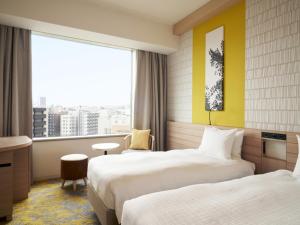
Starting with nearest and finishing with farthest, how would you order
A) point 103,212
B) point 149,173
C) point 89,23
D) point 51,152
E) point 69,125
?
1. point 103,212
2. point 149,173
3. point 89,23
4. point 51,152
5. point 69,125

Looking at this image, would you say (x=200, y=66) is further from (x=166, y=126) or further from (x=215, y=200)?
(x=215, y=200)

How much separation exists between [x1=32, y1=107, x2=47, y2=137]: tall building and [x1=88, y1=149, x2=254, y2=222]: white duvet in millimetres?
1744

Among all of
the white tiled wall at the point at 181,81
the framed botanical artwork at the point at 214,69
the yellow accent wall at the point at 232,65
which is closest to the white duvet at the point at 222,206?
the yellow accent wall at the point at 232,65

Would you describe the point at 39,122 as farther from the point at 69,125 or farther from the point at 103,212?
the point at 103,212

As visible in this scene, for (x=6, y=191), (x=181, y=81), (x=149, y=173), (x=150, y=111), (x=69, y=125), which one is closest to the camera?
(x=149, y=173)

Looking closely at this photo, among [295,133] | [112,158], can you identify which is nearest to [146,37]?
[112,158]

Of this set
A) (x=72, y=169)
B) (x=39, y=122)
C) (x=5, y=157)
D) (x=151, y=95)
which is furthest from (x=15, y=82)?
(x=151, y=95)

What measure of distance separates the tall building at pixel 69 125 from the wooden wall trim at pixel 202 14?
9.10 ft

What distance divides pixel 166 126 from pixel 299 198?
130 inches

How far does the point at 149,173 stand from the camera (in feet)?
6.89

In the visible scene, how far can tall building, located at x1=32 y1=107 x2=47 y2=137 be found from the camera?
3679 mm

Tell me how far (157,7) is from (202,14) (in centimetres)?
79

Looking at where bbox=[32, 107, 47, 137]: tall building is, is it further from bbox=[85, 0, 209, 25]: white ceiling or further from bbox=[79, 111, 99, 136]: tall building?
bbox=[85, 0, 209, 25]: white ceiling

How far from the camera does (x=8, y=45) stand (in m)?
3.27
